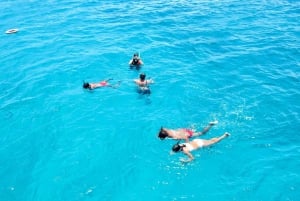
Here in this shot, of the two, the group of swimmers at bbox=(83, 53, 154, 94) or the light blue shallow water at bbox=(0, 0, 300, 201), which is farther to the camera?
the group of swimmers at bbox=(83, 53, 154, 94)

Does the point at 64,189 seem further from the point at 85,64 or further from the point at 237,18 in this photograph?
the point at 237,18

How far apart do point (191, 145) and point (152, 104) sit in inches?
174

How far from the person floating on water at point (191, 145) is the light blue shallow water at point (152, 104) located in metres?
0.29

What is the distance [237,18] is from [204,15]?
2813 mm

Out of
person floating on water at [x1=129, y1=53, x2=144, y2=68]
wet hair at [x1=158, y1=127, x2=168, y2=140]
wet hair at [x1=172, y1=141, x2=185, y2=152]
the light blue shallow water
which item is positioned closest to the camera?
the light blue shallow water

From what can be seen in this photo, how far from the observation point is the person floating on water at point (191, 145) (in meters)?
15.0

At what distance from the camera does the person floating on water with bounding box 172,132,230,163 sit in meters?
15.0

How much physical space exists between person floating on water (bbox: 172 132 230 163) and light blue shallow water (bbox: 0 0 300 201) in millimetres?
290

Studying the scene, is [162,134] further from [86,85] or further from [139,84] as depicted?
[86,85]

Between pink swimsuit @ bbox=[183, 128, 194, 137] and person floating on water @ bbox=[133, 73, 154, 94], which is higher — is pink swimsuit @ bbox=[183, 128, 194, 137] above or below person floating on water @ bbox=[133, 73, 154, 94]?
below

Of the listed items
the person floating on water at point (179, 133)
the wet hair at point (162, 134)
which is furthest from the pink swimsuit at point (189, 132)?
the wet hair at point (162, 134)

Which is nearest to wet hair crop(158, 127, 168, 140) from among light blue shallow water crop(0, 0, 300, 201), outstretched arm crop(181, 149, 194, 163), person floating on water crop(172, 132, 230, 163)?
light blue shallow water crop(0, 0, 300, 201)

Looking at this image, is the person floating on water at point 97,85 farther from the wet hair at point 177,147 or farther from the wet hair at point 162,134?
the wet hair at point 177,147

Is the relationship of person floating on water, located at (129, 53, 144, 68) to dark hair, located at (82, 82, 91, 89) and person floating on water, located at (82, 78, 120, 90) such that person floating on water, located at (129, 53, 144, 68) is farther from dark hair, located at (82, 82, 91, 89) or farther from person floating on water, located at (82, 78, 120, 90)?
dark hair, located at (82, 82, 91, 89)
